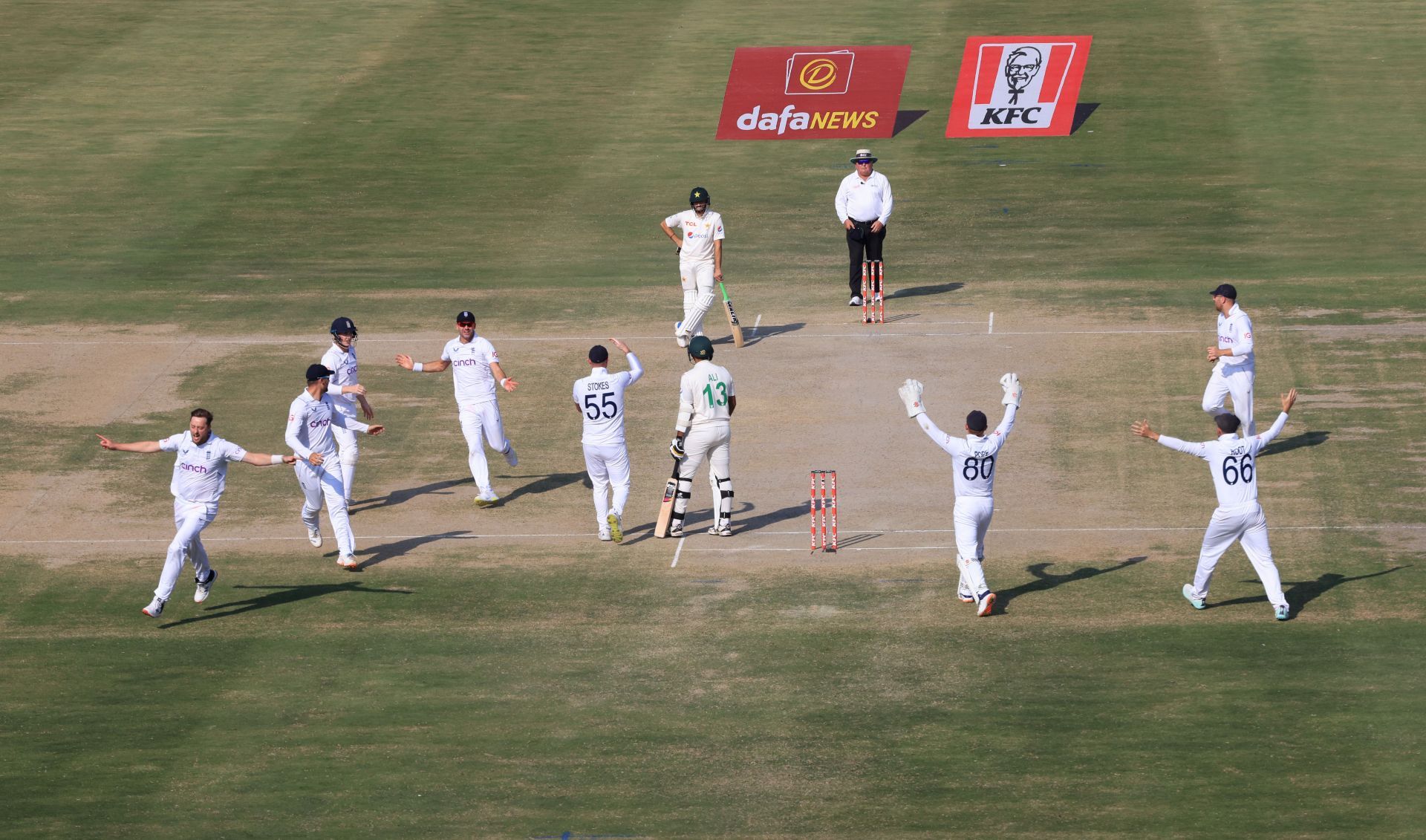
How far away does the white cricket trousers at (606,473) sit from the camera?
1978 cm

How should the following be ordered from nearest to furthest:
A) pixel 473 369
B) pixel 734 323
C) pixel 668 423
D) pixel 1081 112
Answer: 1. pixel 473 369
2. pixel 668 423
3. pixel 734 323
4. pixel 1081 112

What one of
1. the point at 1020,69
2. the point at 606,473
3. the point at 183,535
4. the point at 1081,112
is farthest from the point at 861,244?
the point at 183,535

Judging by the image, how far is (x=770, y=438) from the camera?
76.9 feet

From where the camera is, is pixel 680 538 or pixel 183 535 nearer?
pixel 183 535

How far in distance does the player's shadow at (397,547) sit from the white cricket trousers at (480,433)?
2.74ft

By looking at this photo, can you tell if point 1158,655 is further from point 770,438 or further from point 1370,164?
point 1370,164

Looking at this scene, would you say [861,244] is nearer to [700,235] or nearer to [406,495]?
[700,235]

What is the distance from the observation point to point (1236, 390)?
2172 cm

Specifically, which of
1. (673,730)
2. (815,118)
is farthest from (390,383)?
(815,118)

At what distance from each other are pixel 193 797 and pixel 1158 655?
9.04 meters

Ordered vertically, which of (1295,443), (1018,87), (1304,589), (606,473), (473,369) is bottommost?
(1304,589)

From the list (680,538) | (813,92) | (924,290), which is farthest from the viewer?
(813,92)

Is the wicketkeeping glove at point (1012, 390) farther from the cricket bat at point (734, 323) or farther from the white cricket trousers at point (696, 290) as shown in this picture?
the cricket bat at point (734, 323)

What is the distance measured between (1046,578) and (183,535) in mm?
9062
